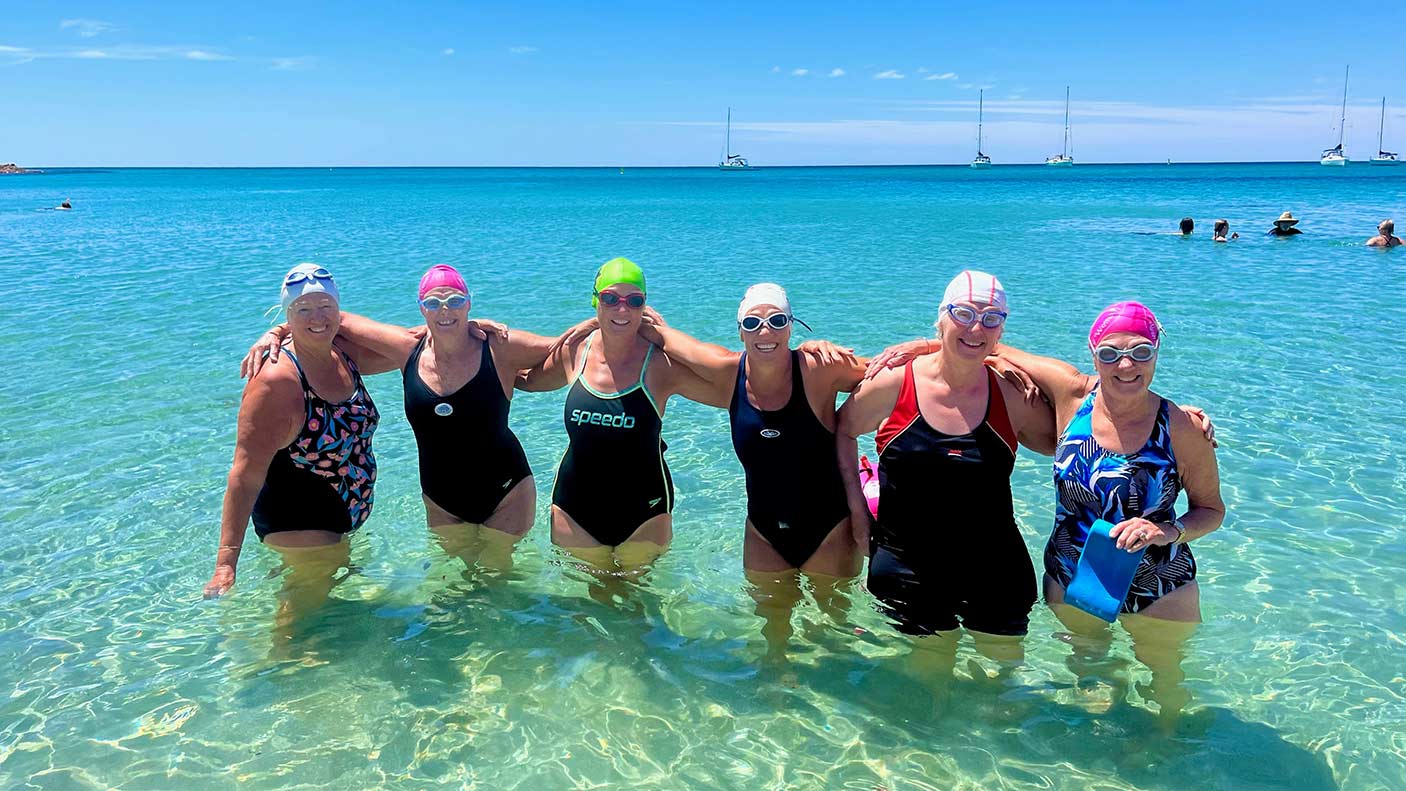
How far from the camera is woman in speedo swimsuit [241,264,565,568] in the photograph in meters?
4.75

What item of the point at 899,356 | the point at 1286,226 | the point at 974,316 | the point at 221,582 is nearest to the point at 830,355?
the point at 899,356

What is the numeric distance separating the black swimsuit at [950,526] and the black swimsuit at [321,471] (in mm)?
2802

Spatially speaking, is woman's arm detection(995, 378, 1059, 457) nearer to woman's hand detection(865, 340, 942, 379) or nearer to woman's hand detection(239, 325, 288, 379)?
woman's hand detection(865, 340, 942, 379)

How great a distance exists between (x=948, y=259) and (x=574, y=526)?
865 inches

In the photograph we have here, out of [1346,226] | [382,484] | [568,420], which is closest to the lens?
[568,420]

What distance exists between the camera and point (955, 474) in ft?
12.4

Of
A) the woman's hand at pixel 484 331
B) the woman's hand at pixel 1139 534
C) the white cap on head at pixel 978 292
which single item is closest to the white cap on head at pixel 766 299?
the white cap on head at pixel 978 292

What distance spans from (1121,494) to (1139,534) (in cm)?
20

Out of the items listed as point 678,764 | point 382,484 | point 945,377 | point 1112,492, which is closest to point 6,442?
point 382,484

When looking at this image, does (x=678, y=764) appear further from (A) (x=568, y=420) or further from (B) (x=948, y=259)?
(B) (x=948, y=259)

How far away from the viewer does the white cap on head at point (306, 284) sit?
437 cm

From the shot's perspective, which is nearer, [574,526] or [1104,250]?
[574,526]

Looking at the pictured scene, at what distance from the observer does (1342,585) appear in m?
5.55

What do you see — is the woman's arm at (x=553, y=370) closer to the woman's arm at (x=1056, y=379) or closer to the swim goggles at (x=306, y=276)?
the swim goggles at (x=306, y=276)
